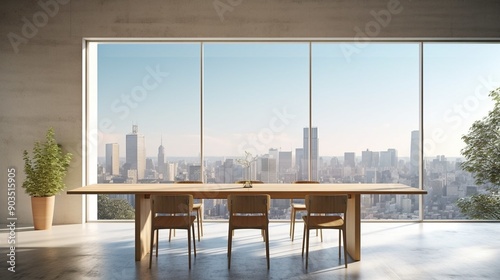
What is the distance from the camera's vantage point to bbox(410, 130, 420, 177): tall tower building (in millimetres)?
7320

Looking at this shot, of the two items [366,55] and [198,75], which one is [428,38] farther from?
[198,75]

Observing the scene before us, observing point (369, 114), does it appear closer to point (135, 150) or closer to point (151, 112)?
point (151, 112)

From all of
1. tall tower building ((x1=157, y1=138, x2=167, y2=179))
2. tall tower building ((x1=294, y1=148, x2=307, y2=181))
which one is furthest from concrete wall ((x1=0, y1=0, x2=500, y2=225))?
tall tower building ((x1=294, y1=148, x2=307, y2=181))

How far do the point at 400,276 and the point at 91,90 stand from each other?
5644 millimetres

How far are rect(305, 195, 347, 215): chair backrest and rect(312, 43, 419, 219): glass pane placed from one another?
8.76 ft

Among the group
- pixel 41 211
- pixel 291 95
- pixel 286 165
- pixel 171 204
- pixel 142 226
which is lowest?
pixel 41 211

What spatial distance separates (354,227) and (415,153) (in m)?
2.95

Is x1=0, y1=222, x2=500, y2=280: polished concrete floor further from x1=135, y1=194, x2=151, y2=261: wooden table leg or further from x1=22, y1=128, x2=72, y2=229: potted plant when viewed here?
x1=22, y1=128, x2=72, y2=229: potted plant

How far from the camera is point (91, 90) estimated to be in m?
7.45

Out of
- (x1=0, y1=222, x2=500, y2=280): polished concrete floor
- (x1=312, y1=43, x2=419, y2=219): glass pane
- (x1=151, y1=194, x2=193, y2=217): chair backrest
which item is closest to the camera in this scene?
(x1=0, y1=222, x2=500, y2=280): polished concrete floor

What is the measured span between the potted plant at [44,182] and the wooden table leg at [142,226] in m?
2.17

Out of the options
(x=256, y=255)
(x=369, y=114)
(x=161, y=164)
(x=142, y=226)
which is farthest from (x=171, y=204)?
(x=369, y=114)

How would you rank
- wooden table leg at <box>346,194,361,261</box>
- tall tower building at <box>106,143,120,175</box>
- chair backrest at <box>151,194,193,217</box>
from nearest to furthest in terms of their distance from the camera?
1. chair backrest at <box>151,194,193,217</box>
2. wooden table leg at <box>346,194,361,261</box>
3. tall tower building at <box>106,143,120,175</box>

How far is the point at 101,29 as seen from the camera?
23.7 ft
